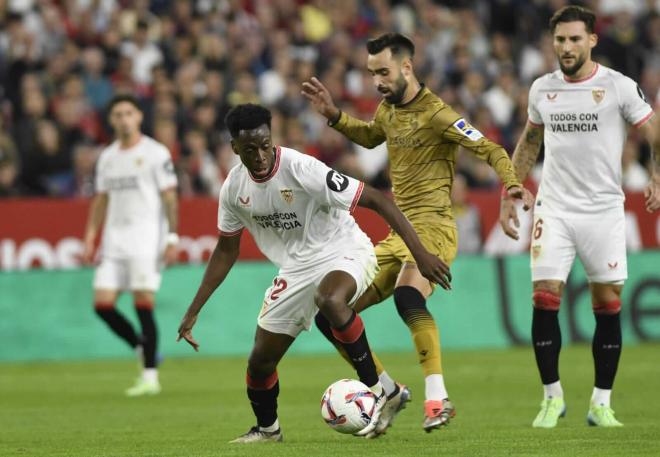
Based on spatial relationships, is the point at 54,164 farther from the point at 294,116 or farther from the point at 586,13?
the point at 586,13

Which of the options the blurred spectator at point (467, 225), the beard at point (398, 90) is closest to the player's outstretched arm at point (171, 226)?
the beard at point (398, 90)

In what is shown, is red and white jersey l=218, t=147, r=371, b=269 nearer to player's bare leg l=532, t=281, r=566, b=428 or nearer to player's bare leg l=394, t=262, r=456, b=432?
player's bare leg l=394, t=262, r=456, b=432

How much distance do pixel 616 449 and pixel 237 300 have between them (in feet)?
31.3

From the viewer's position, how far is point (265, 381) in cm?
884

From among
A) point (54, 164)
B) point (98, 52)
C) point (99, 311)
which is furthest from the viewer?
point (98, 52)

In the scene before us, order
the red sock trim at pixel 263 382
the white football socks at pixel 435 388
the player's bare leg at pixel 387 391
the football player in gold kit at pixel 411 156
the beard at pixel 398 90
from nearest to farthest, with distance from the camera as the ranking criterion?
the white football socks at pixel 435 388
the red sock trim at pixel 263 382
the player's bare leg at pixel 387 391
the football player in gold kit at pixel 411 156
the beard at pixel 398 90

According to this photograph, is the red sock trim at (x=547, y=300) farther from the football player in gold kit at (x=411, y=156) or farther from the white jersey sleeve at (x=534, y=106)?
the white jersey sleeve at (x=534, y=106)

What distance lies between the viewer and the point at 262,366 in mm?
8805

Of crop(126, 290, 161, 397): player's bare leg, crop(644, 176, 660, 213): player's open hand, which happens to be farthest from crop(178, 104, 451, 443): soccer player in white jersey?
crop(126, 290, 161, 397): player's bare leg

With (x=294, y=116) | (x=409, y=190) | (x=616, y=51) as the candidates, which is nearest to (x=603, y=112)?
(x=409, y=190)

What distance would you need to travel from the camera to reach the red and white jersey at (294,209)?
851 cm

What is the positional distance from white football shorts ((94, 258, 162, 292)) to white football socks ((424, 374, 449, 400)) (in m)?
5.59

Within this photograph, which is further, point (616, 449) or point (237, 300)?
point (237, 300)

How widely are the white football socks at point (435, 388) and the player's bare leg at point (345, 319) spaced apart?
0.29 metres
